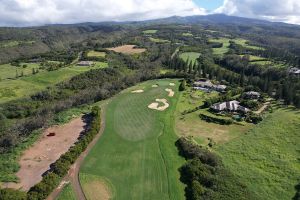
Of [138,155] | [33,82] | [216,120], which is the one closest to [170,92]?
[216,120]

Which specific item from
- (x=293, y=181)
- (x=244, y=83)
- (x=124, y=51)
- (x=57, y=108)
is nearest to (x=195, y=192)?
(x=293, y=181)

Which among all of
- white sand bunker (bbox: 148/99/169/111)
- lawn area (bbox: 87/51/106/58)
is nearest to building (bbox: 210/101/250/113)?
white sand bunker (bbox: 148/99/169/111)

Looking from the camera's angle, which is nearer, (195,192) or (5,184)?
(195,192)

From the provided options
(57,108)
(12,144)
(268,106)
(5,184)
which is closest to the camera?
(5,184)

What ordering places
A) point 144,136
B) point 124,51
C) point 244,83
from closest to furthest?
point 144,136
point 244,83
point 124,51

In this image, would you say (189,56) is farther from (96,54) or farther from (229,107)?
(229,107)

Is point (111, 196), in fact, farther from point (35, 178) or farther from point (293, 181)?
point (293, 181)

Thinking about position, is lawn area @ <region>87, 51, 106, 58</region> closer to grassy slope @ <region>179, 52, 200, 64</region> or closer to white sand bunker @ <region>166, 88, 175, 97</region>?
grassy slope @ <region>179, 52, 200, 64</region>

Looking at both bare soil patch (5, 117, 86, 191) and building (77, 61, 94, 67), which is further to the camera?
building (77, 61, 94, 67)
